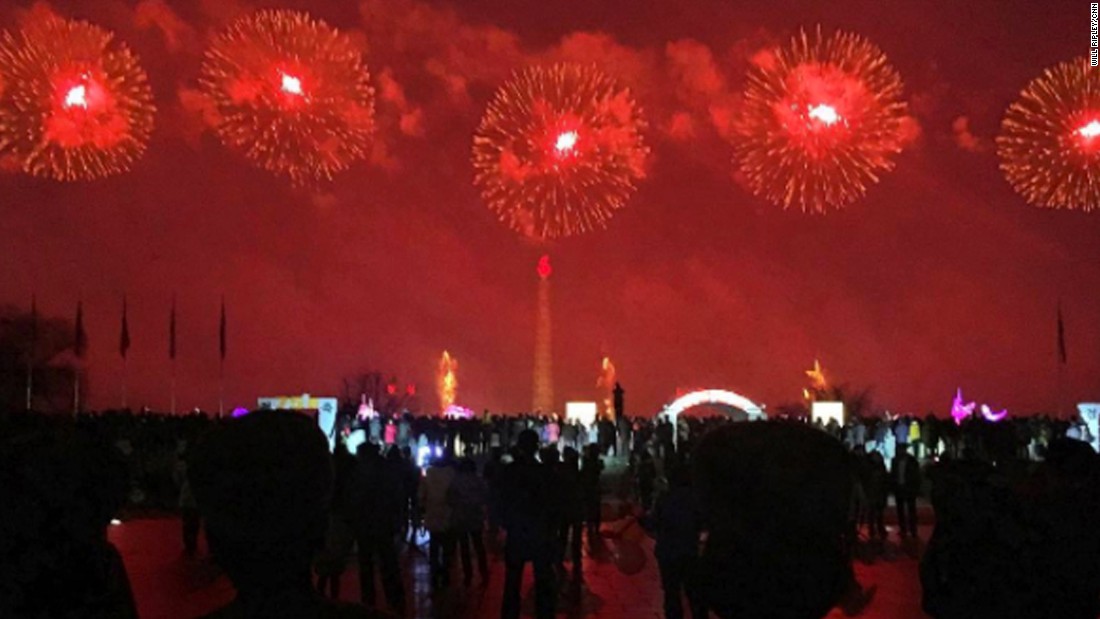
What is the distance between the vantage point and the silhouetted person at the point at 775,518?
119 inches

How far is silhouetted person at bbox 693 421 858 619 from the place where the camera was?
303 cm

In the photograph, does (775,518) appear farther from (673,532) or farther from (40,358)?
(40,358)

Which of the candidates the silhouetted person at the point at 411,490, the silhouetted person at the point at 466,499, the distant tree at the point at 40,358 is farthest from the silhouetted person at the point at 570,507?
the distant tree at the point at 40,358

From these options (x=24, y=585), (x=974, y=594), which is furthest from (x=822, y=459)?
(x=974, y=594)

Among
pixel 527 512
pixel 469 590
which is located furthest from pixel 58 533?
pixel 469 590

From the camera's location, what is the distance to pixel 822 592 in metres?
3.09

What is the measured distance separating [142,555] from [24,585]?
1838cm

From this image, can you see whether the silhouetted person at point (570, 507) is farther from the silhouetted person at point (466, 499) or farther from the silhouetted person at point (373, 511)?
the silhouetted person at point (373, 511)

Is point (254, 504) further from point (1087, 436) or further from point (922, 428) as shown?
point (922, 428)

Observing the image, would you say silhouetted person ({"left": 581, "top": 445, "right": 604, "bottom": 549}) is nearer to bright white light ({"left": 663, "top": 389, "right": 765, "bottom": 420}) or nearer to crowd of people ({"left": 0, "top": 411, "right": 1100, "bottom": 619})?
crowd of people ({"left": 0, "top": 411, "right": 1100, "bottom": 619})

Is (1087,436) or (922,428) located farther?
(922,428)

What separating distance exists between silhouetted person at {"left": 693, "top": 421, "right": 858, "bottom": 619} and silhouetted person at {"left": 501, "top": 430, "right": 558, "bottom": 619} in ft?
29.6

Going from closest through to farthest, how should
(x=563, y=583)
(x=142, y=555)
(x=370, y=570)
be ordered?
1. (x=370, y=570)
2. (x=563, y=583)
3. (x=142, y=555)

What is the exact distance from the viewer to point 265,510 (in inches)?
122
